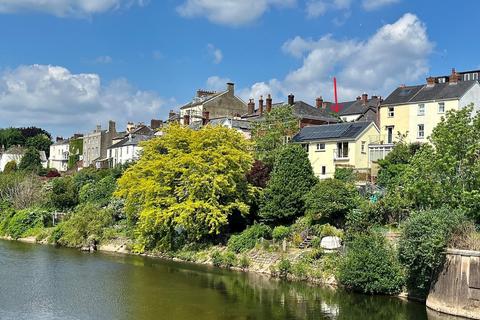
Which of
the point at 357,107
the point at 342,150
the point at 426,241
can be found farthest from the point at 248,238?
the point at 357,107

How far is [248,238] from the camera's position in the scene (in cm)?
5291

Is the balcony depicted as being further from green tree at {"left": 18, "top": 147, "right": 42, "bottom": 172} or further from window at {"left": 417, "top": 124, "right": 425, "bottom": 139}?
green tree at {"left": 18, "top": 147, "right": 42, "bottom": 172}

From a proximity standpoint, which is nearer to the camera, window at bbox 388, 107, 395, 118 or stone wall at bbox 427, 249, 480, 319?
stone wall at bbox 427, 249, 480, 319

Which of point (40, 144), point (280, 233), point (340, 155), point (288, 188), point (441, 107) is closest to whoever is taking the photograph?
point (280, 233)

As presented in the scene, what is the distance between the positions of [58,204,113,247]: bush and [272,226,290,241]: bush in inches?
949

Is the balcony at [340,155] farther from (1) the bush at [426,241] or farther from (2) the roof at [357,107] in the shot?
(1) the bush at [426,241]

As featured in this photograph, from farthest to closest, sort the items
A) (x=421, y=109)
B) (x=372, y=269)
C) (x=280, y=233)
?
(x=421, y=109)
(x=280, y=233)
(x=372, y=269)

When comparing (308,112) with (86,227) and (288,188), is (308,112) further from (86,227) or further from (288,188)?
(86,227)

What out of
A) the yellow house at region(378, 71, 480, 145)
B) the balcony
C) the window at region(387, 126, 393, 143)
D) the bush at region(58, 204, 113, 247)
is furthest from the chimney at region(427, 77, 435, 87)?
the bush at region(58, 204, 113, 247)

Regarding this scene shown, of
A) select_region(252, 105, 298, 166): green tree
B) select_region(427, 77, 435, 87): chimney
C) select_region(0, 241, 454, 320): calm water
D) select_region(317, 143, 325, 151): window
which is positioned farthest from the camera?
select_region(427, 77, 435, 87): chimney

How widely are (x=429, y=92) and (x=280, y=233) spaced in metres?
31.9

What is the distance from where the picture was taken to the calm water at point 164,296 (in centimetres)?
3316

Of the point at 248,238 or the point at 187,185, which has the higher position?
the point at 187,185

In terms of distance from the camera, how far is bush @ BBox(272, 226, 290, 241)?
167 ft
